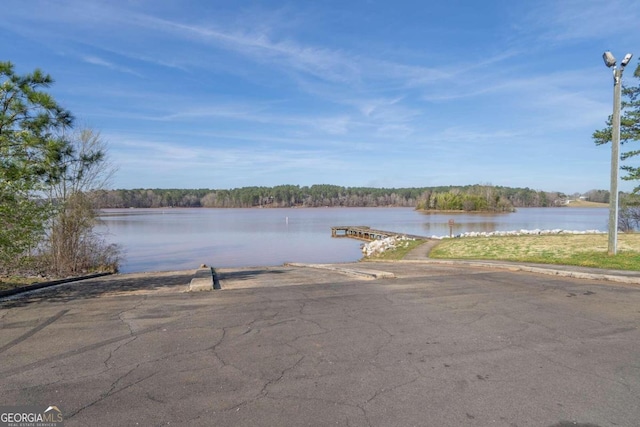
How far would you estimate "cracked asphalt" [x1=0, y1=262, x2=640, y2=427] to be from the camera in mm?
3439

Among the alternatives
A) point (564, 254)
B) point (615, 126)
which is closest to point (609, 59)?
point (615, 126)

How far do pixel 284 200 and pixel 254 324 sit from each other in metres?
162

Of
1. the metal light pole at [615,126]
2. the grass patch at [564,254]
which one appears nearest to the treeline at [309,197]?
the grass patch at [564,254]

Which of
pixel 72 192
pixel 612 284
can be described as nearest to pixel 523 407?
pixel 612 284

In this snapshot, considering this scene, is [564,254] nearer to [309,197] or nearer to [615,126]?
[615,126]

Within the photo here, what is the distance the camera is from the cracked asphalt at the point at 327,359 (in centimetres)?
344

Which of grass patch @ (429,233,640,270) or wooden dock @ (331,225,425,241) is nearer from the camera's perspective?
grass patch @ (429,233,640,270)

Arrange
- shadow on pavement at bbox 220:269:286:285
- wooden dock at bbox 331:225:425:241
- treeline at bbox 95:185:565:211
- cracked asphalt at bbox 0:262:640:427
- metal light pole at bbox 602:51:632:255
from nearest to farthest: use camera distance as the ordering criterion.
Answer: cracked asphalt at bbox 0:262:640:427 → shadow on pavement at bbox 220:269:286:285 → metal light pole at bbox 602:51:632:255 → wooden dock at bbox 331:225:425:241 → treeline at bbox 95:185:565:211

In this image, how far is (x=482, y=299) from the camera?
25.3ft

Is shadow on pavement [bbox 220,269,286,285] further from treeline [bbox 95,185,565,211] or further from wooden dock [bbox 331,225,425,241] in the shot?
treeline [bbox 95,185,565,211]

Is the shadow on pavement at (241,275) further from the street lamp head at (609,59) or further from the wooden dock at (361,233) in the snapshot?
the wooden dock at (361,233)

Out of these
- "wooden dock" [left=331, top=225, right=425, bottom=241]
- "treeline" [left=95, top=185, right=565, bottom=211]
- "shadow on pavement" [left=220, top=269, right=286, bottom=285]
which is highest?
"treeline" [left=95, top=185, right=565, bottom=211]

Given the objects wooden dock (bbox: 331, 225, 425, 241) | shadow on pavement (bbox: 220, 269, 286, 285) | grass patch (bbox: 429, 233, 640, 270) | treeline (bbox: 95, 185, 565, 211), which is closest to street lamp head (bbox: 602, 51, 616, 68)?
grass patch (bbox: 429, 233, 640, 270)

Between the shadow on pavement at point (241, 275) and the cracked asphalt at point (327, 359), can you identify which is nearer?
the cracked asphalt at point (327, 359)
